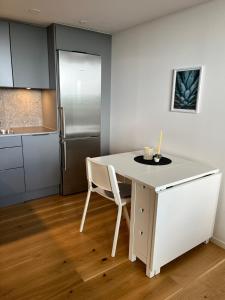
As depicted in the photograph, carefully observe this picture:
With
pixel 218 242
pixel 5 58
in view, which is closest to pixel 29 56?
pixel 5 58

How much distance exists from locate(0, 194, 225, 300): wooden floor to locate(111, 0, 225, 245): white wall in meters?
0.55

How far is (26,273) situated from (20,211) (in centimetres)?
109

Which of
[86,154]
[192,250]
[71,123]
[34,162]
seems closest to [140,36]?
[71,123]

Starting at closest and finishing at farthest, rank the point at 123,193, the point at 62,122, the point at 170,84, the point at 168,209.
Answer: the point at 168,209
the point at 123,193
the point at 170,84
the point at 62,122

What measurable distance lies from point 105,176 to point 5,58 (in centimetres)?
194

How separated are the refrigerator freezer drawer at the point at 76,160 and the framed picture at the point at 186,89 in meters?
1.32

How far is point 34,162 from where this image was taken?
9.73 feet

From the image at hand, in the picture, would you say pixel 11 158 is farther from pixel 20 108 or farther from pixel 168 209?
pixel 168 209

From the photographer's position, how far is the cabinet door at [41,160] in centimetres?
290

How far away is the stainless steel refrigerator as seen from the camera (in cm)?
292

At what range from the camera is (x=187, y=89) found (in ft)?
7.64

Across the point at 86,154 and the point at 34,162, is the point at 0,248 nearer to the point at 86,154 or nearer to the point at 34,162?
the point at 34,162

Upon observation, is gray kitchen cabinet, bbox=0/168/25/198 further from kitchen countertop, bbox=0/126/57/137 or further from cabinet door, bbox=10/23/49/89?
cabinet door, bbox=10/23/49/89

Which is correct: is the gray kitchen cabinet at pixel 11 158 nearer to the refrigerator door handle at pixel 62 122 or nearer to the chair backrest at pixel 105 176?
the refrigerator door handle at pixel 62 122
